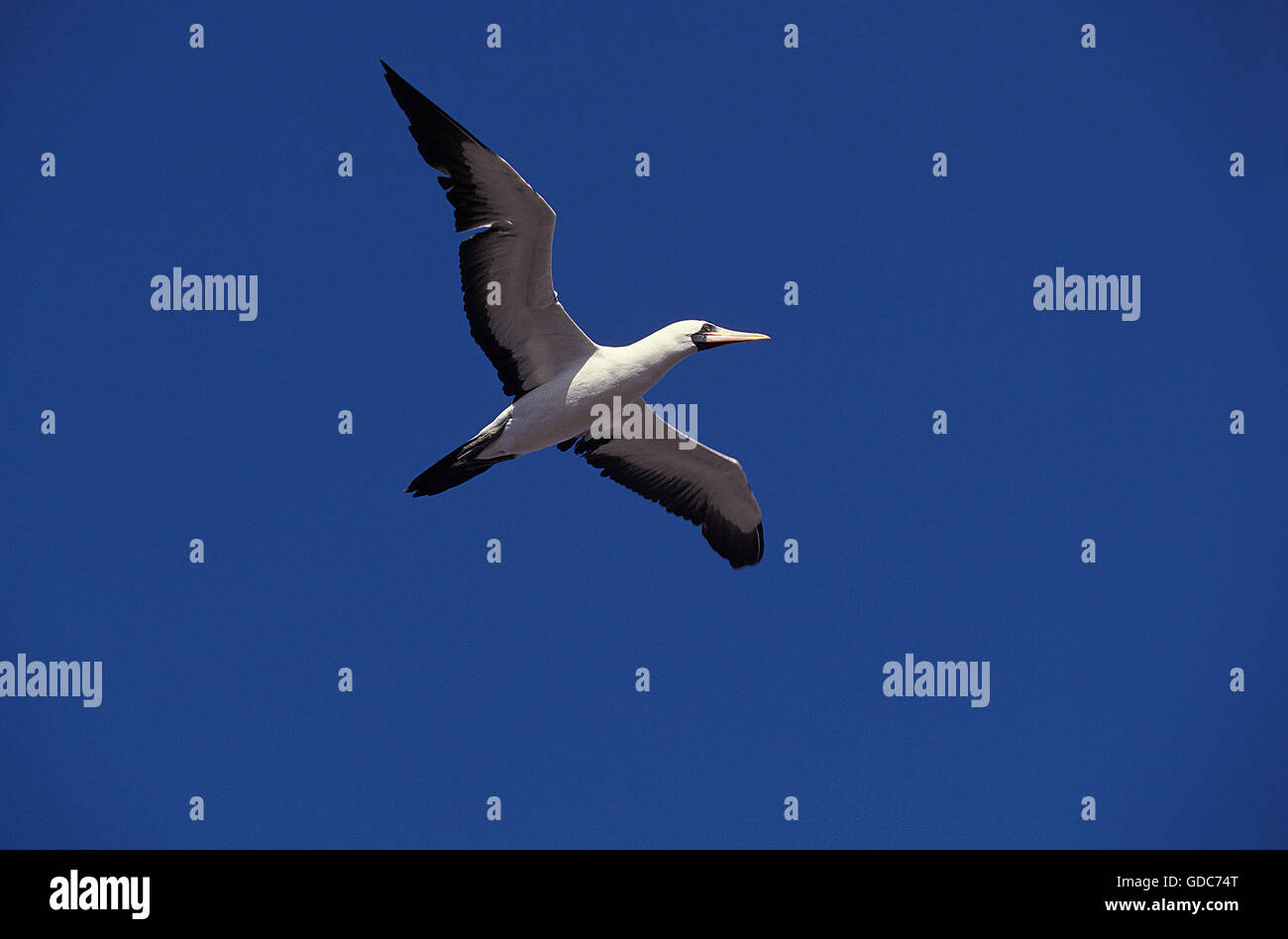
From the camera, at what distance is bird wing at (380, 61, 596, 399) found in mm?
18078

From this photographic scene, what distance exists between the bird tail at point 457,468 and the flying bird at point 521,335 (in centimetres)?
1

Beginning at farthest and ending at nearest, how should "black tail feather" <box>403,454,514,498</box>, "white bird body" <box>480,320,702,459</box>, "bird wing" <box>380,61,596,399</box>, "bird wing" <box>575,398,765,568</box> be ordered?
"bird wing" <box>575,398,765,568</box> → "white bird body" <box>480,320,702,459</box> → "black tail feather" <box>403,454,514,498</box> → "bird wing" <box>380,61,596,399</box>

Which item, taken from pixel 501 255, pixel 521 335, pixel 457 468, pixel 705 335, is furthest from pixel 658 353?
pixel 457 468

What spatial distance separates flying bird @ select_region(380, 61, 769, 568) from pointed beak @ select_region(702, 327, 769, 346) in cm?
1

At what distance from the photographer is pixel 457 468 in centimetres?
1911

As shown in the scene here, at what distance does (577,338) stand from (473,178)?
2.87 meters

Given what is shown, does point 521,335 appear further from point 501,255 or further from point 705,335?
point 705,335

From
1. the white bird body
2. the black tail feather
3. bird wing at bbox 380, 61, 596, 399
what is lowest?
the black tail feather

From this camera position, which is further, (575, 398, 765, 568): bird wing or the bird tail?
(575, 398, 765, 568): bird wing

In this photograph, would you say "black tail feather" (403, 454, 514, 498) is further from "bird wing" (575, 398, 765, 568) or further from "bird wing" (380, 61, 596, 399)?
"bird wing" (575, 398, 765, 568)

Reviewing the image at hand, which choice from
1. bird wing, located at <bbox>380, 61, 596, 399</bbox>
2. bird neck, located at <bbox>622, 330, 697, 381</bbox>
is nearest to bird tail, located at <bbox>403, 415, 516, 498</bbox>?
bird wing, located at <bbox>380, 61, 596, 399</bbox>

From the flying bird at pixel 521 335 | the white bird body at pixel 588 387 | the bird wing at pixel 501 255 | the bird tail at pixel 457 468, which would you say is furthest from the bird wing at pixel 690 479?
the bird tail at pixel 457 468

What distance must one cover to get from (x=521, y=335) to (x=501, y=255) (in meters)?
1.41
